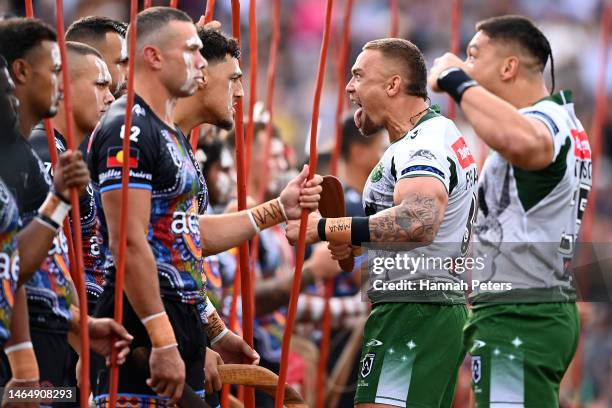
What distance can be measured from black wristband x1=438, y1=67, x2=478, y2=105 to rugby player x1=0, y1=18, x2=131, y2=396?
131 cm

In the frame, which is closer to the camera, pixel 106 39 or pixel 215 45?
pixel 215 45

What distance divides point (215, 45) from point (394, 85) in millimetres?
786

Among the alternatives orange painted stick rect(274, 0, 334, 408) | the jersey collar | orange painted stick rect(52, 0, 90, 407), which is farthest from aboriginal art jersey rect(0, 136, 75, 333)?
the jersey collar

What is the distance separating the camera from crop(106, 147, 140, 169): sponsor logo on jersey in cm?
423

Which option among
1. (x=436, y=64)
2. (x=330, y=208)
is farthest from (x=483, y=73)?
(x=330, y=208)

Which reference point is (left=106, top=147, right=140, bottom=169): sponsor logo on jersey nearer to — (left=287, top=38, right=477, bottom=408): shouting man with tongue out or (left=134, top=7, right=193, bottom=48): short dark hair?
(left=134, top=7, right=193, bottom=48): short dark hair

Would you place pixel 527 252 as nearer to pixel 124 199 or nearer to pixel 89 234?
pixel 124 199

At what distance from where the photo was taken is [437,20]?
13.3m

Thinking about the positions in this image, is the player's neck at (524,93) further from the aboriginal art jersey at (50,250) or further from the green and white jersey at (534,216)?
the aboriginal art jersey at (50,250)

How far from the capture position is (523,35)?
4777 millimetres

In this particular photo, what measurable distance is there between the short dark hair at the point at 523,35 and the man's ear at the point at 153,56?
1.22 meters

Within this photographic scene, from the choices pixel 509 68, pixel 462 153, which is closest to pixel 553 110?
pixel 509 68

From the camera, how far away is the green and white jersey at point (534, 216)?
452cm

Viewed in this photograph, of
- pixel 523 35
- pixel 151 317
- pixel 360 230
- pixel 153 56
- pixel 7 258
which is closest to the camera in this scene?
pixel 7 258
